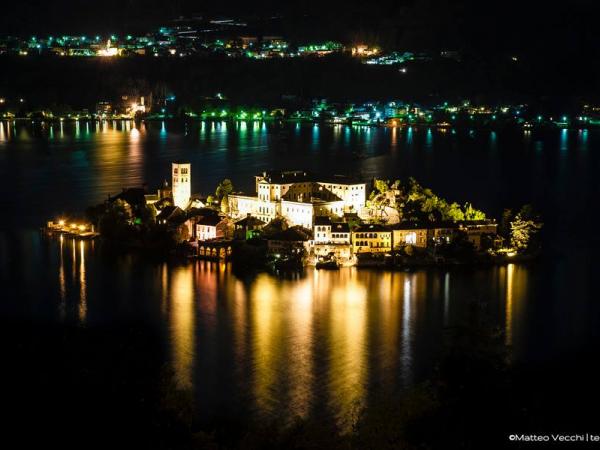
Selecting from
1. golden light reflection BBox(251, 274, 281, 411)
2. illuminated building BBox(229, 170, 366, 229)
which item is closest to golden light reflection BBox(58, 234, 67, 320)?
golden light reflection BBox(251, 274, 281, 411)

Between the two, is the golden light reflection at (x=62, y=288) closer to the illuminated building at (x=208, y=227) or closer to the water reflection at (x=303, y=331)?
the water reflection at (x=303, y=331)

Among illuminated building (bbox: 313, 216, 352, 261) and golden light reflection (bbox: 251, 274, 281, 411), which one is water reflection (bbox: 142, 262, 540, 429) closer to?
golden light reflection (bbox: 251, 274, 281, 411)

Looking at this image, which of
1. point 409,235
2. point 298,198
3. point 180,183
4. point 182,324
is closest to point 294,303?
point 182,324

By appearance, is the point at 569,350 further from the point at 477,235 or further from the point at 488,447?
the point at 488,447

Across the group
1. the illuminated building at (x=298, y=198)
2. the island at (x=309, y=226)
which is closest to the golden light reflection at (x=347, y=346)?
the island at (x=309, y=226)

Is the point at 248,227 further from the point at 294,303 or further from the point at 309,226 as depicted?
the point at 294,303

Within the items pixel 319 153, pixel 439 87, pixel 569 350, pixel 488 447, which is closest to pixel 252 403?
pixel 569 350
